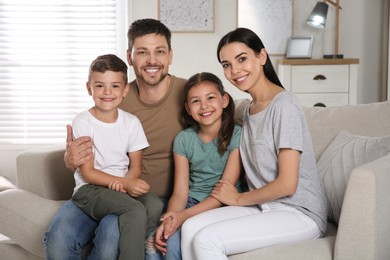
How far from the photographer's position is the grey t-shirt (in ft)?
6.00

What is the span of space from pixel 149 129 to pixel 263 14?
252 centimetres

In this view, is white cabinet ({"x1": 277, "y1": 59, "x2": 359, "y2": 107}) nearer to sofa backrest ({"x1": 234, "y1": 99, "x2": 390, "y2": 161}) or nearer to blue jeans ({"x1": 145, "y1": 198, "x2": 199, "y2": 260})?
sofa backrest ({"x1": 234, "y1": 99, "x2": 390, "y2": 161})

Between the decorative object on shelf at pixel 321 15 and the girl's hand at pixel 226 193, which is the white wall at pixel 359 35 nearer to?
the decorative object on shelf at pixel 321 15

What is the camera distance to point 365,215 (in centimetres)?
159

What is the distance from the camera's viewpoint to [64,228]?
74.4 inches

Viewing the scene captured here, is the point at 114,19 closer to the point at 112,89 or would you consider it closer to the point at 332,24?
the point at 332,24

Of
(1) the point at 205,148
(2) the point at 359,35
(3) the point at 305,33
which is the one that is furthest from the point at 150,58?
(2) the point at 359,35

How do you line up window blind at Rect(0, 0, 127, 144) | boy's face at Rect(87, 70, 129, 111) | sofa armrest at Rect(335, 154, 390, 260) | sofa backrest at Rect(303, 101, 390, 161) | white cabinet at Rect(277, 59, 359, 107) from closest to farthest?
sofa armrest at Rect(335, 154, 390, 260)
boy's face at Rect(87, 70, 129, 111)
sofa backrest at Rect(303, 101, 390, 161)
white cabinet at Rect(277, 59, 359, 107)
window blind at Rect(0, 0, 127, 144)

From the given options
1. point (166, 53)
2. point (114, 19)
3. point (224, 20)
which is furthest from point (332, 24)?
point (166, 53)

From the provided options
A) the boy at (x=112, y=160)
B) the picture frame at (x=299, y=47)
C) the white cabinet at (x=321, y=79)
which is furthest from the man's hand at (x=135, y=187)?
the picture frame at (x=299, y=47)

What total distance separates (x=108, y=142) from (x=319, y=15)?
2717 mm

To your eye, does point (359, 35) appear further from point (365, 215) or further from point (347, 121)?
point (365, 215)

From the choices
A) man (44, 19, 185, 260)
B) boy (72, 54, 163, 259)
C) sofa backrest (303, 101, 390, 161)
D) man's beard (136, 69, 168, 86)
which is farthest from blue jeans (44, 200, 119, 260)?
sofa backrest (303, 101, 390, 161)

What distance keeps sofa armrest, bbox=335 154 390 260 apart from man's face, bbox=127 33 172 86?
3.12 feet
